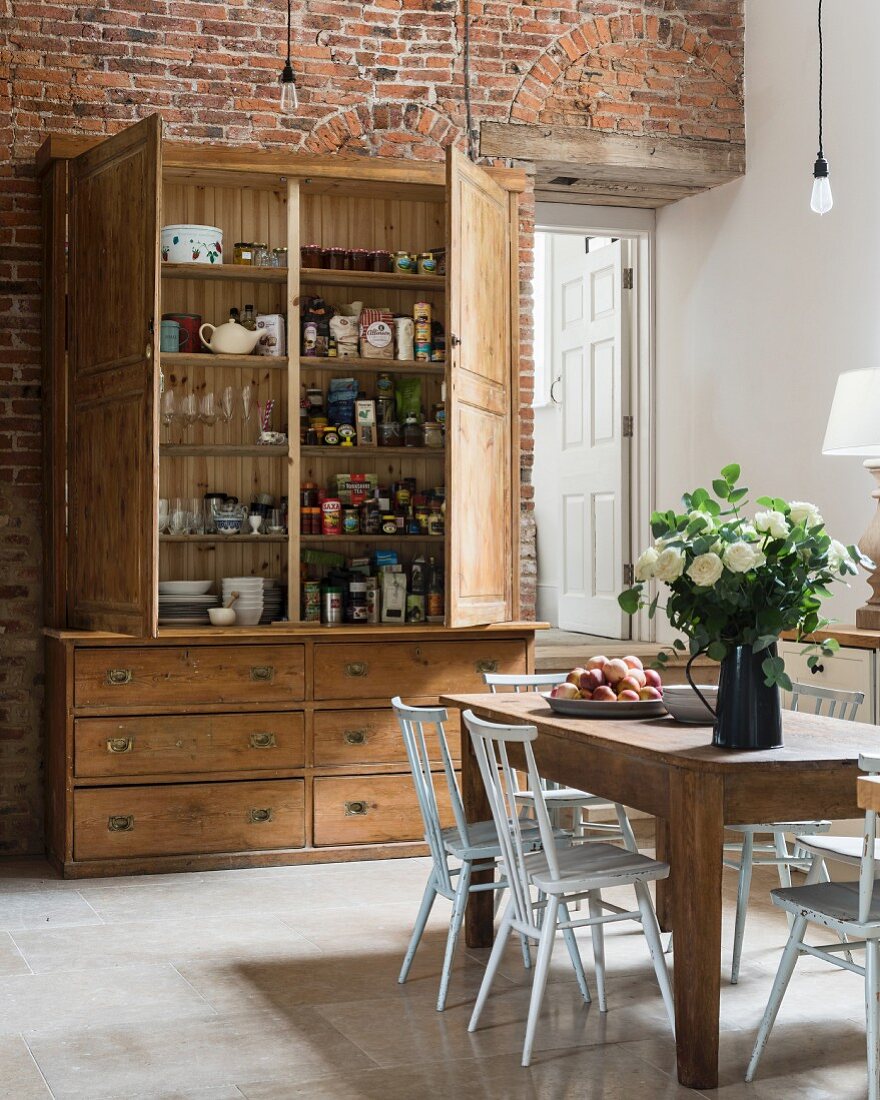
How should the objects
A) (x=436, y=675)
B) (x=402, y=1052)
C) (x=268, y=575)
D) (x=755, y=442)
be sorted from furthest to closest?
(x=755, y=442) < (x=268, y=575) < (x=436, y=675) < (x=402, y=1052)

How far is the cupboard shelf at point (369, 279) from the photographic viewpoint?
6.06 metres

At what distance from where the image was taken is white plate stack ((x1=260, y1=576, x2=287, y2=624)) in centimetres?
608

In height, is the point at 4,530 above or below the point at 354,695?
above

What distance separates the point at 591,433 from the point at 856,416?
2.62 m

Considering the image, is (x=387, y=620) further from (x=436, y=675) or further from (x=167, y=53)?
(x=167, y=53)

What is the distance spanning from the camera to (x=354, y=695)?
226 inches

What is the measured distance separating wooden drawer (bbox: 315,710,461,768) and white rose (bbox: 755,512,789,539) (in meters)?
2.66

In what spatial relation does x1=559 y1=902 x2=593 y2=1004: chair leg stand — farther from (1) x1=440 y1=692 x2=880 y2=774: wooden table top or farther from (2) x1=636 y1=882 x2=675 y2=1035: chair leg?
(1) x1=440 y1=692 x2=880 y2=774: wooden table top

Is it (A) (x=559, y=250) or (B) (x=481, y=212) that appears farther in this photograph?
(A) (x=559, y=250)

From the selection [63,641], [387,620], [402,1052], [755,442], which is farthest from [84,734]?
[755,442]

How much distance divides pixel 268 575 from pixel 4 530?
1139 mm

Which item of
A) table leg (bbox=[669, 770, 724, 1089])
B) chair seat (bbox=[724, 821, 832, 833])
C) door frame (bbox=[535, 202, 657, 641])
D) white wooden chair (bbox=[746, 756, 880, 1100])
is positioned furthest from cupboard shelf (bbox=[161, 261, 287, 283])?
white wooden chair (bbox=[746, 756, 880, 1100])

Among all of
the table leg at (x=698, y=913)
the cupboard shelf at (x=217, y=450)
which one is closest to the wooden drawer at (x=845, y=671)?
the table leg at (x=698, y=913)

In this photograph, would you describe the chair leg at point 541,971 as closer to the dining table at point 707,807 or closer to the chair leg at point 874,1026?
the dining table at point 707,807
